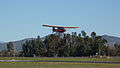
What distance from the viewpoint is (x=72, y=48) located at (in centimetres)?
12950

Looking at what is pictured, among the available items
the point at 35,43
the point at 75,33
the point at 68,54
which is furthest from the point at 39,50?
the point at 75,33

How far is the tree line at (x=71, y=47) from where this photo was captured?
415 feet

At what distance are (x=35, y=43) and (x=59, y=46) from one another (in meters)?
11.6

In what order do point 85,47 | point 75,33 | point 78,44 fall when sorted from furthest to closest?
point 75,33
point 78,44
point 85,47

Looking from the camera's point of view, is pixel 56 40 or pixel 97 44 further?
pixel 56 40

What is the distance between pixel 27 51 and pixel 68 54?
23011 mm

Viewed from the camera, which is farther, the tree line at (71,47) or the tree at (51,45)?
the tree at (51,45)

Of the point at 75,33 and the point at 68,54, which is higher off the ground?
the point at 75,33

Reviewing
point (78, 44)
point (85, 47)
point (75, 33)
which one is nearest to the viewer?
point (85, 47)

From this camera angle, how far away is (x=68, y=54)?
127688 mm

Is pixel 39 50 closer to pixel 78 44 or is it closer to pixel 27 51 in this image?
pixel 27 51

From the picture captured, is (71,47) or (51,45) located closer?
(71,47)

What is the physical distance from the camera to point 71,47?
429 ft

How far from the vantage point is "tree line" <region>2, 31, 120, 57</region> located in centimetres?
12644
